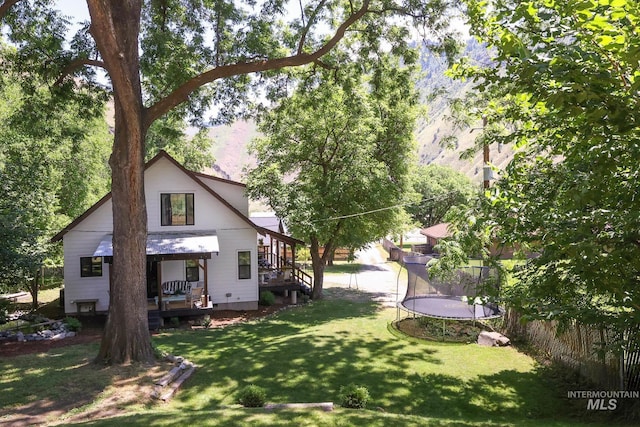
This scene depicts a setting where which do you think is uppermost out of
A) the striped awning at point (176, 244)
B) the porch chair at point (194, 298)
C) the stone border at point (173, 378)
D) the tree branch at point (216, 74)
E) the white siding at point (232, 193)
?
the tree branch at point (216, 74)

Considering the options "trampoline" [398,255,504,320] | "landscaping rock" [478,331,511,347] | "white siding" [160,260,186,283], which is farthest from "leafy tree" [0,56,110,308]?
"landscaping rock" [478,331,511,347]

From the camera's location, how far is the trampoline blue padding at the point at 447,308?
48.5ft

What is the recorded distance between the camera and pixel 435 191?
195 feet

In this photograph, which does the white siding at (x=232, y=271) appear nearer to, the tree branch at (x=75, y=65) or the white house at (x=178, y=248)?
the white house at (x=178, y=248)

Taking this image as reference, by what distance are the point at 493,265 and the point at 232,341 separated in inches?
426

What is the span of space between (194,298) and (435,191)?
152 feet

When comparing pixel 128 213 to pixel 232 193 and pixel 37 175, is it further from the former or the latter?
pixel 37 175

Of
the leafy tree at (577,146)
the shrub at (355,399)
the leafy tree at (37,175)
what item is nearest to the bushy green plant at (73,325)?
the leafy tree at (37,175)

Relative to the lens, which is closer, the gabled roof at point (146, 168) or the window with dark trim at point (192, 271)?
the gabled roof at point (146, 168)

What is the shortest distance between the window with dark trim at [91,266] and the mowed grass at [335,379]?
5.97 metres

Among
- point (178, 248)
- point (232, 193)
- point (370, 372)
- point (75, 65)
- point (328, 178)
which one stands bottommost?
point (370, 372)

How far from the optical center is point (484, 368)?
11.4 m
